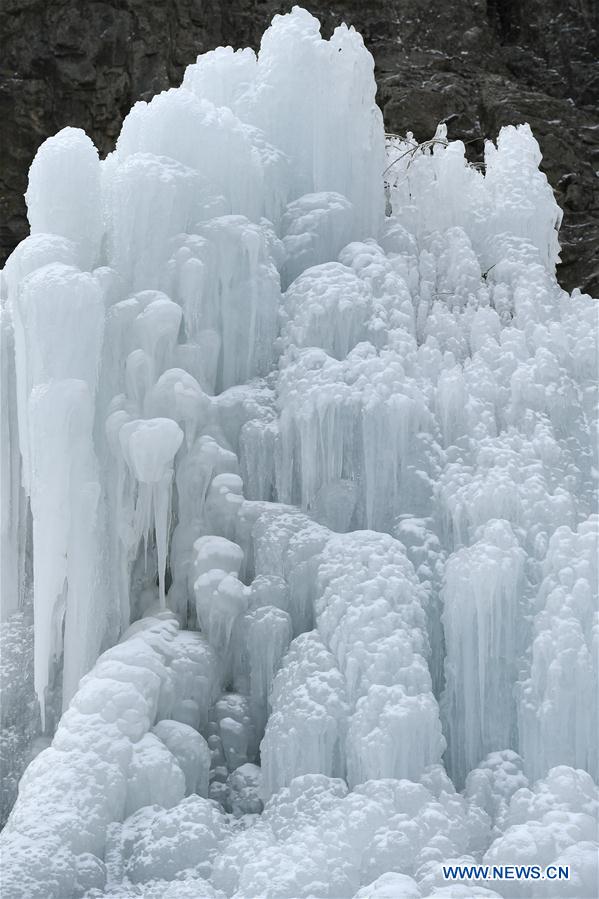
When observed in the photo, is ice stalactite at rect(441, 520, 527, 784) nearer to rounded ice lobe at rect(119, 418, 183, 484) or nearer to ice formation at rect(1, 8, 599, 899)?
ice formation at rect(1, 8, 599, 899)

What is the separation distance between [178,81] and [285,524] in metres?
14.5

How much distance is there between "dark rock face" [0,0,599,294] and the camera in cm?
2023

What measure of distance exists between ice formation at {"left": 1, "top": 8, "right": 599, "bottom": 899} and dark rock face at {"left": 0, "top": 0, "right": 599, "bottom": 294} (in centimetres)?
1052

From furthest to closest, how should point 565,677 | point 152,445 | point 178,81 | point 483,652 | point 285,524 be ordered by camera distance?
1. point 178,81
2. point 285,524
3. point 152,445
4. point 483,652
5. point 565,677

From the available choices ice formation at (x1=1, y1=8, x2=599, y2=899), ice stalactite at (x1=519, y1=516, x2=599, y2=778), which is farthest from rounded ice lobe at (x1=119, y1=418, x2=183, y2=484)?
ice stalactite at (x1=519, y1=516, x2=599, y2=778)

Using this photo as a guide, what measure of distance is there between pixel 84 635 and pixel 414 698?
248cm

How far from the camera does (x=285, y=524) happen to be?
8664 mm

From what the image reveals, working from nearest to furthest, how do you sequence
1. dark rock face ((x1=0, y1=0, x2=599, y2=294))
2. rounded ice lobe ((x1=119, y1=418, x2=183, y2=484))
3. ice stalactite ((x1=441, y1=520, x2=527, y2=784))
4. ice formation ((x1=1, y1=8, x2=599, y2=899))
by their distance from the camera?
ice formation ((x1=1, y1=8, x2=599, y2=899)), ice stalactite ((x1=441, y1=520, x2=527, y2=784)), rounded ice lobe ((x1=119, y1=418, x2=183, y2=484)), dark rock face ((x1=0, y1=0, x2=599, y2=294))

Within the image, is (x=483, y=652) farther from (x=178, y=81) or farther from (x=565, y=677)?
(x=178, y=81)

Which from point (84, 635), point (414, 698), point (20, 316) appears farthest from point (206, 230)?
point (414, 698)

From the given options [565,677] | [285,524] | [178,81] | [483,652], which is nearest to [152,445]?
[285,524]

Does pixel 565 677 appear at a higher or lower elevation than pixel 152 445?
lower

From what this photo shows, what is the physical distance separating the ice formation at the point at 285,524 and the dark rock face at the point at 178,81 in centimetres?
1052

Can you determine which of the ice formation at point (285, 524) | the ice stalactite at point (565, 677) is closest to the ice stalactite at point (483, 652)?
the ice formation at point (285, 524)
